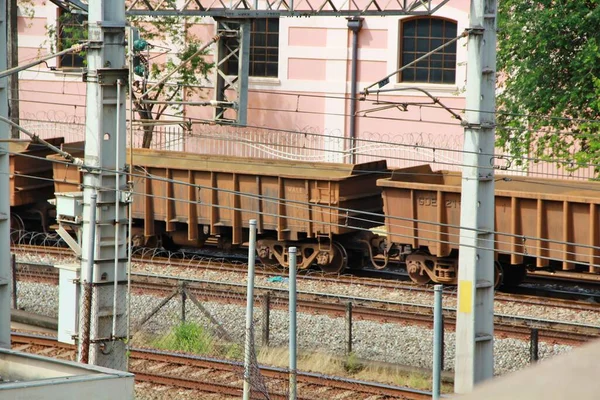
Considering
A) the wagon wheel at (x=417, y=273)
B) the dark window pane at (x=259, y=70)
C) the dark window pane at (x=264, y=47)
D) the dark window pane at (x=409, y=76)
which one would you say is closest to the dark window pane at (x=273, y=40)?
the dark window pane at (x=264, y=47)

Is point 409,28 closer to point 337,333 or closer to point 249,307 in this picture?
point 337,333

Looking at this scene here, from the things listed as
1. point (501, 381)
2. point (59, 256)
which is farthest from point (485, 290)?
point (59, 256)

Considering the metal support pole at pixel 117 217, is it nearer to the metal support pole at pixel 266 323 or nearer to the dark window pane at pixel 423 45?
the metal support pole at pixel 266 323

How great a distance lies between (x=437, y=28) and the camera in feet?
94.3

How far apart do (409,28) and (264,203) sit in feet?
32.8

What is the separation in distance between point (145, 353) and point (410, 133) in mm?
15948

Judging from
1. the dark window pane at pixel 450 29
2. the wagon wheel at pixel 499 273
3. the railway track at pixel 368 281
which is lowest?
the railway track at pixel 368 281

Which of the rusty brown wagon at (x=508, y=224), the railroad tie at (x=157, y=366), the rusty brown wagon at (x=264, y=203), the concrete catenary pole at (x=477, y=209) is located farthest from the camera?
the rusty brown wagon at (x=264, y=203)

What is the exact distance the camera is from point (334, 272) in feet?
68.7

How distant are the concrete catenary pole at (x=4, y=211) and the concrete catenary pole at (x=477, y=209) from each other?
5.70m

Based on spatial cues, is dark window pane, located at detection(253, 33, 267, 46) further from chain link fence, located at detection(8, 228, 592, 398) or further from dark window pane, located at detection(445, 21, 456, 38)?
chain link fence, located at detection(8, 228, 592, 398)

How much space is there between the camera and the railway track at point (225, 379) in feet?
40.9

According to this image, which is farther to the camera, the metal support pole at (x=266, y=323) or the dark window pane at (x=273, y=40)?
the dark window pane at (x=273, y=40)

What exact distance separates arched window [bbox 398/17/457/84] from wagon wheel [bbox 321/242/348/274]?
9.32 m
